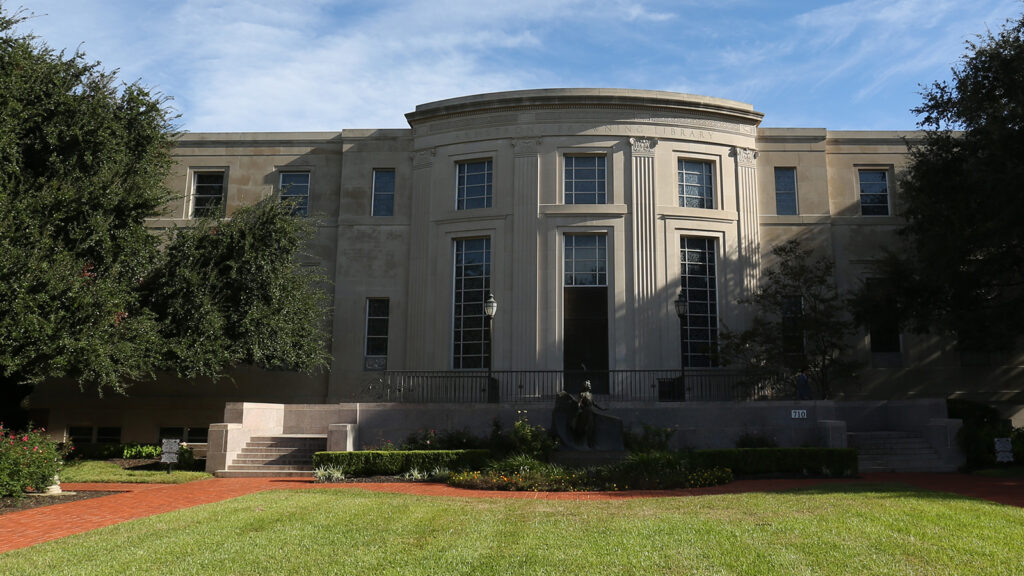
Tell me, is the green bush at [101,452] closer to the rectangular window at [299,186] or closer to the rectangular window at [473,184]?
the rectangular window at [299,186]

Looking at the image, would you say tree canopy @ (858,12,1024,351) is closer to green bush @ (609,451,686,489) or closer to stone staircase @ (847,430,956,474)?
stone staircase @ (847,430,956,474)

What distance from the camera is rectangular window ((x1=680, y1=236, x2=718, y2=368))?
24953 mm

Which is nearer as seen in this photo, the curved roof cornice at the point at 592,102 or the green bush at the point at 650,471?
the green bush at the point at 650,471

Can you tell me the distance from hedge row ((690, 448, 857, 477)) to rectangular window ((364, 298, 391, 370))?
1287 cm

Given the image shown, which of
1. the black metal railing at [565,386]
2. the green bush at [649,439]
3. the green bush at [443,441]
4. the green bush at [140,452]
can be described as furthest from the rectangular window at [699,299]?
the green bush at [140,452]

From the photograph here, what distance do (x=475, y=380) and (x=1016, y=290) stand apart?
17.8 meters

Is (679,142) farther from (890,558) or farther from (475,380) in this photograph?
(890,558)

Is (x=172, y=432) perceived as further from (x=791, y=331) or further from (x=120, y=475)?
(x=791, y=331)

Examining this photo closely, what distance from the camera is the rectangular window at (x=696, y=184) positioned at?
2616 cm

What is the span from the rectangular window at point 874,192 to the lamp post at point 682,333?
8.22 m

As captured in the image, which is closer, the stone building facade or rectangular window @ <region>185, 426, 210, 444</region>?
the stone building facade

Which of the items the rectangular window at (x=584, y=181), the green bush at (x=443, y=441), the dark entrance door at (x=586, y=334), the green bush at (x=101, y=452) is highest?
the rectangular window at (x=584, y=181)

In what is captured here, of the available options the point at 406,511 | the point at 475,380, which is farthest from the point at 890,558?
the point at 475,380

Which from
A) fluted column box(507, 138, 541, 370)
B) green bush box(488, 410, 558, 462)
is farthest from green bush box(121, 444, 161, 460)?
fluted column box(507, 138, 541, 370)
